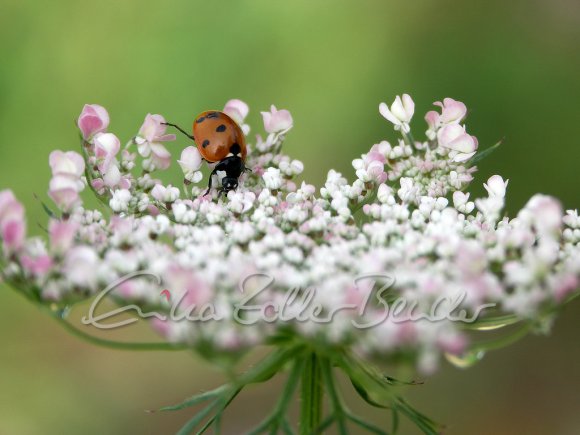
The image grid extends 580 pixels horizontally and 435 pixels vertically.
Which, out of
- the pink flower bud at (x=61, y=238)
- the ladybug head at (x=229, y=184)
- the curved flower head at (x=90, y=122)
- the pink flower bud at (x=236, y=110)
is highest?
the pink flower bud at (x=236, y=110)

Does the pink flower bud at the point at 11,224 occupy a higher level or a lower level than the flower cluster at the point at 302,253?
lower

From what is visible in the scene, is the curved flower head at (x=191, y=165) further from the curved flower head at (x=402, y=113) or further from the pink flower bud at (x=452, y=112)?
the pink flower bud at (x=452, y=112)

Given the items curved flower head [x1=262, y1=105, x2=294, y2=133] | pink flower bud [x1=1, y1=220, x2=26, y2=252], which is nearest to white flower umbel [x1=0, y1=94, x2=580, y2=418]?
pink flower bud [x1=1, y1=220, x2=26, y2=252]

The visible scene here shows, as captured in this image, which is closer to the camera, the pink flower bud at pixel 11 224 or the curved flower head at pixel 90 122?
the pink flower bud at pixel 11 224

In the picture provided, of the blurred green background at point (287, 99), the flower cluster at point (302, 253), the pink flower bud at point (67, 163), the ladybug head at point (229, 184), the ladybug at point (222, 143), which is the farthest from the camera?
the blurred green background at point (287, 99)

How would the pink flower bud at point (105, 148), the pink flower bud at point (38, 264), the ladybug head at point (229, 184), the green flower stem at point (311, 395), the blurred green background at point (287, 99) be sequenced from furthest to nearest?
the blurred green background at point (287, 99) → the ladybug head at point (229, 184) → the pink flower bud at point (105, 148) → the green flower stem at point (311, 395) → the pink flower bud at point (38, 264)

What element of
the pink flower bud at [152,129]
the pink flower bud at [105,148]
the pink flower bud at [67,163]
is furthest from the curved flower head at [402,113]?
the pink flower bud at [67,163]
